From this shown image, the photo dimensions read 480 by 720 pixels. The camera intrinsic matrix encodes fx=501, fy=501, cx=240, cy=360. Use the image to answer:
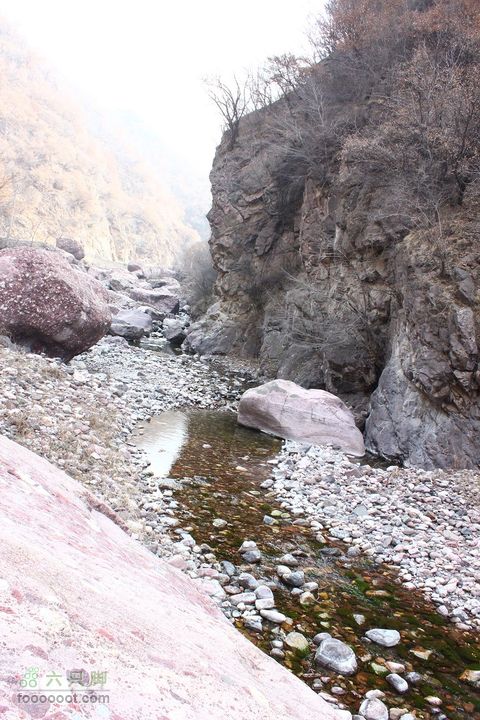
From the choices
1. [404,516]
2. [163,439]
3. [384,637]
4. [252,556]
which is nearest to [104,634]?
[384,637]

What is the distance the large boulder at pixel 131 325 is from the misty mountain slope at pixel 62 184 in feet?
82.2

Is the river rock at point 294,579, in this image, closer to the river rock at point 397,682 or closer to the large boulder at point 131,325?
the river rock at point 397,682

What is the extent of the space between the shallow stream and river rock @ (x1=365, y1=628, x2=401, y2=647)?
0.18ft

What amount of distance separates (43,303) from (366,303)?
24.3ft

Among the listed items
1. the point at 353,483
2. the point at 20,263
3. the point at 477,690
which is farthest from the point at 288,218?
the point at 477,690

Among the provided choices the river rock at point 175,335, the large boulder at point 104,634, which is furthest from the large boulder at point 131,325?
the large boulder at point 104,634

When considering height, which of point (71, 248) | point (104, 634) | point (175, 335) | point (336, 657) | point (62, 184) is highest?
point (62, 184)

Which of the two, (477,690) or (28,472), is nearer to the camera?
(28,472)

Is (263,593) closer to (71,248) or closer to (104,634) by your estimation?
(104,634)

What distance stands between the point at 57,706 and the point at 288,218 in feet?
65.0

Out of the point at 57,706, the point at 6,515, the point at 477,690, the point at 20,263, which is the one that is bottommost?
the point at 477,690

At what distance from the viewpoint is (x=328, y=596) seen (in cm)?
491

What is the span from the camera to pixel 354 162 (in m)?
13.2

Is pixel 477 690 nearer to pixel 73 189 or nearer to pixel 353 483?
pixel 353 483
